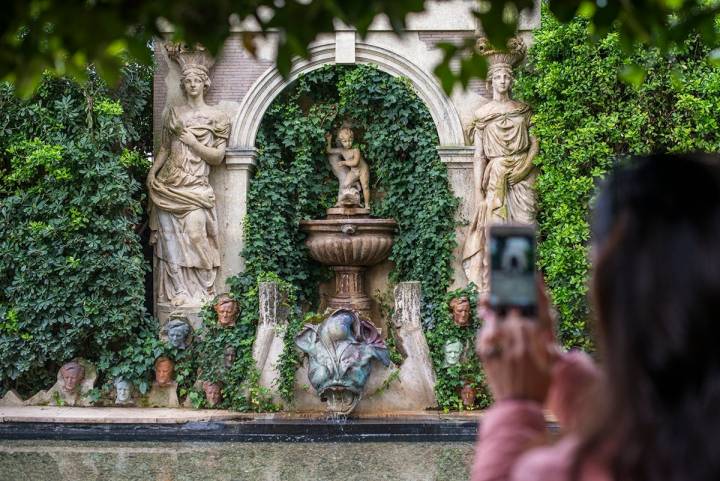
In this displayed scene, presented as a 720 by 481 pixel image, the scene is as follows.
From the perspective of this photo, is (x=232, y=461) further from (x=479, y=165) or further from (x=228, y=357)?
(x=479, y=165)

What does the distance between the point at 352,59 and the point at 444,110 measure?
1.13 metres

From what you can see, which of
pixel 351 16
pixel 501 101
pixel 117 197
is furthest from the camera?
pixel 501 101

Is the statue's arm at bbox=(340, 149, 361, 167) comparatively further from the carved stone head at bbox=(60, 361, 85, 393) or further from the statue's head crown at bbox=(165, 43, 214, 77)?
the carved stone head at bbox=(60, 361, 85, 393)

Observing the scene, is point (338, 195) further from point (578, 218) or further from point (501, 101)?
point (578, 218)

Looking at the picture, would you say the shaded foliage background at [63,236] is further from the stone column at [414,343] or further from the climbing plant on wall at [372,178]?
the stone column at [414,343]

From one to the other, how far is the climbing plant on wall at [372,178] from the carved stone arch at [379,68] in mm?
105

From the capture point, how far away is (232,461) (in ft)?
18.1

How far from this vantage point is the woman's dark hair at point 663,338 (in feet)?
3.13

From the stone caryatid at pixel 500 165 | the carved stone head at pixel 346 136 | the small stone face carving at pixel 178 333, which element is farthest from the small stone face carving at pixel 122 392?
the stone caryatid at pixel 500 165

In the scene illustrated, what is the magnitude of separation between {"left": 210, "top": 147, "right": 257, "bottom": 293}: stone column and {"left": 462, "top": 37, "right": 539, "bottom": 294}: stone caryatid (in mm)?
2356

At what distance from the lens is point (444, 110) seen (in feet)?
28.4

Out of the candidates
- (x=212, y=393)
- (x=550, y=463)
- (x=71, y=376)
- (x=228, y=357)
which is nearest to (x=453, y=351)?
(x=228, y=357)

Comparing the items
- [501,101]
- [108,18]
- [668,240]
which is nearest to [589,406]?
[668,240]

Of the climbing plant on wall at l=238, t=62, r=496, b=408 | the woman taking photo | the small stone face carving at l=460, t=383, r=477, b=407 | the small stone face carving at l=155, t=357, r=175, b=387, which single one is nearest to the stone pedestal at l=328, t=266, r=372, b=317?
the climbing plant on wall at l=238, t=62, r=496, b=408
